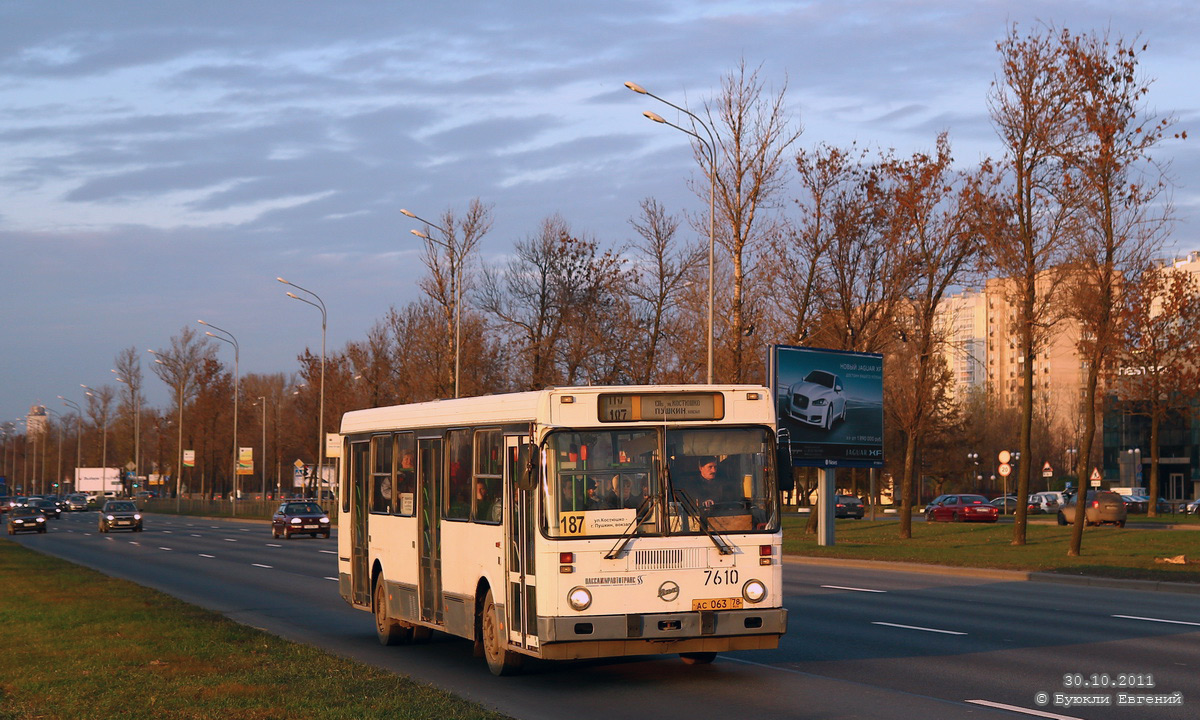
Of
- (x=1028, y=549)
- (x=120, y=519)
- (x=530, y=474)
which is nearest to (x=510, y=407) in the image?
(x=530, y=474)

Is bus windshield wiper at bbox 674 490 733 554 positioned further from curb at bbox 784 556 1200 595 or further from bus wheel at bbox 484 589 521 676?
curb at bbox 784 556 1200 595

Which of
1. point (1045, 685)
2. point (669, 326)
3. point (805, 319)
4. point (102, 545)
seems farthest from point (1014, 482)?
point (1045, 685)

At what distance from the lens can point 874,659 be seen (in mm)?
13359

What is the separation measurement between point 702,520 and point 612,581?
3.14ft

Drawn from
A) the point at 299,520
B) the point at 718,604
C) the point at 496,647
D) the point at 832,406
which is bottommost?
the point at 299,520

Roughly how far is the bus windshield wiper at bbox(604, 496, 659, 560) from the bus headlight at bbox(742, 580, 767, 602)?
1.07 m

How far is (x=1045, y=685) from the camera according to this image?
11445mm

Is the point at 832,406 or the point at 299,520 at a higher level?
the point at 832,406

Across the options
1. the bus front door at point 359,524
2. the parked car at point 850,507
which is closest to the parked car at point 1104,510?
the parked car at point 850,507

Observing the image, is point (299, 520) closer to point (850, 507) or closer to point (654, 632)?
point (850, 507)

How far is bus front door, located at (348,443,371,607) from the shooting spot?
16141mm

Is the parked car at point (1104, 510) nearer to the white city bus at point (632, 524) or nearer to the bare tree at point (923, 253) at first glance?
the bare tree at point (923, 253)

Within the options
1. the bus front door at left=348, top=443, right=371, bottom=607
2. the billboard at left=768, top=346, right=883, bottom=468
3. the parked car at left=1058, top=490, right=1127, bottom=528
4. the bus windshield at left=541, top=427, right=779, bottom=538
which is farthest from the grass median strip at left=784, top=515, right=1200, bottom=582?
the bus windshield at left=541, top=427, right=779, bottom=538

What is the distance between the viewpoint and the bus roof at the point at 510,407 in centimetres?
1147
